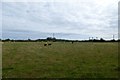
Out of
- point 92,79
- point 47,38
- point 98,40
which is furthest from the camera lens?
point 47,38

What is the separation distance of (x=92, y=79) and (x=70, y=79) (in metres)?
1.37

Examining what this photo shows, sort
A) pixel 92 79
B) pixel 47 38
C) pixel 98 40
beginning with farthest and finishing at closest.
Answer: pixel 47 38 < pixel 98 40 < pixel 92 79

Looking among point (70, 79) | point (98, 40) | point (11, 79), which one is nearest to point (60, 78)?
point (70, 79)

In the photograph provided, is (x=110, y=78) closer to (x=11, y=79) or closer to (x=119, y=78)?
(x=119, y=78)

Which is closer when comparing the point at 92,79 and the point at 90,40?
the point at 92,79

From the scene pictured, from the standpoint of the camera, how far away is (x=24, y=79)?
15.1m

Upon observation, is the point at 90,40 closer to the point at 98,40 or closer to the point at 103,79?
the point at 98,40

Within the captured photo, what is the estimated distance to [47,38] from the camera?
188875 millimetres

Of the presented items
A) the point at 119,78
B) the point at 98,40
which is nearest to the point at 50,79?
the point at 119,78

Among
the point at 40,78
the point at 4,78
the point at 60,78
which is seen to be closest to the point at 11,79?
the point at 4,78

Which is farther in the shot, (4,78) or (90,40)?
(90,40)

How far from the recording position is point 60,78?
1542 centimetres

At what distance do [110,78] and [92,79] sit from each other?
4.26 ft

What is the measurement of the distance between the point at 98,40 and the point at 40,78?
6463 inches
